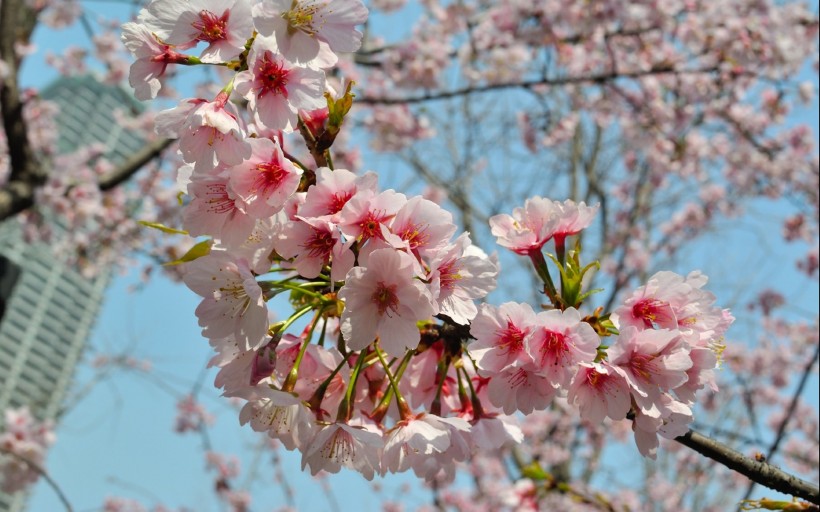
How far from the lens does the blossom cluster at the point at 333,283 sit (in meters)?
0.93

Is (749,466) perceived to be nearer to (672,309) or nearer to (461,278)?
(672,309)

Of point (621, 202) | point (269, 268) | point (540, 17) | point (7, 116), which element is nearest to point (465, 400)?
point (269, 268)

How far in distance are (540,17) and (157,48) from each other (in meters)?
4.61

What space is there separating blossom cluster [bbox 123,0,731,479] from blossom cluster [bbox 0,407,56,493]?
13.6 feet

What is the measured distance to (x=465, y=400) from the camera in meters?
1.20

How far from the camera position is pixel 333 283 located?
3.05 ft

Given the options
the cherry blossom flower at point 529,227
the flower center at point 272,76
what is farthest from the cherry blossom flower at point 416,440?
the flower center at point 272,76

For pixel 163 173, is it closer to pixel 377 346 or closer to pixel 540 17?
pixel 540 17

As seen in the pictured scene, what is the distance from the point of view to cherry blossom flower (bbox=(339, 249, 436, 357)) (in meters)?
0.88

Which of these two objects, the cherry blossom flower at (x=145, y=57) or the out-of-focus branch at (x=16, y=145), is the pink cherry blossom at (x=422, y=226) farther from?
the out-of-focus branch at (x=16, y=145)

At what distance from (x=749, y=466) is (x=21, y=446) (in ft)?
15.5

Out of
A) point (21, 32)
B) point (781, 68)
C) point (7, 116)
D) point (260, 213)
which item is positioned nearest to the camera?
point (260, 213)

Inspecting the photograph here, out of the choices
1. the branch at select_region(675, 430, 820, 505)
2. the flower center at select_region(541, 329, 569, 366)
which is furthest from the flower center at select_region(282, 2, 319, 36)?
the branch at select_region(675, 430, 820, 505)

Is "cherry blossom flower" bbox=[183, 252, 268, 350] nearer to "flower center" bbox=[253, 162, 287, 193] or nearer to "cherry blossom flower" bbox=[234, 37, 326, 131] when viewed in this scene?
"flower center" bbox=[253, 162, 287, 193]
